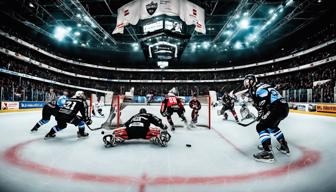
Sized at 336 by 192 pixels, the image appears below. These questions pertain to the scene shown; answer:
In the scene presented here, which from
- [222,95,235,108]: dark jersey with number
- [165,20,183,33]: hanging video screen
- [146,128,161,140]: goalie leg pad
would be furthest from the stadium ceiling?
[146,128,161,140]: goalie leg pad

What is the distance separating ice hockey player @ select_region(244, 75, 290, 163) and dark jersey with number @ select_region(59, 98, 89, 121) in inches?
156

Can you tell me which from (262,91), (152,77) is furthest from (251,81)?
(152,77)

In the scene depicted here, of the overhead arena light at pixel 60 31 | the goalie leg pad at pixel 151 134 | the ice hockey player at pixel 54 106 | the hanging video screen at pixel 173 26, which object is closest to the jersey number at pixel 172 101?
the goalie leg pad at pixel 151 134

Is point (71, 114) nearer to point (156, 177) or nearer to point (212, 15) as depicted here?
point (156, 177)

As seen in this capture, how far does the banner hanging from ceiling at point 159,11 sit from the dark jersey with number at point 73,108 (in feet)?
23.9

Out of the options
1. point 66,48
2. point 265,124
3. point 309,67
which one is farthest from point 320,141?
point 66,48

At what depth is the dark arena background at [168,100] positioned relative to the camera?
7.93 feet

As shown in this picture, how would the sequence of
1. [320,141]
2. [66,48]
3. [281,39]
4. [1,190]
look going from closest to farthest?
[1,190] < [320,141] < [281,39] < [66,48]

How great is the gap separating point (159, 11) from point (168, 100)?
6024 mm

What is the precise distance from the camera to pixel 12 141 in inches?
166

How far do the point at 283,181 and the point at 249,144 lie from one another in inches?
77.1

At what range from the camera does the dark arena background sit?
2.42 m

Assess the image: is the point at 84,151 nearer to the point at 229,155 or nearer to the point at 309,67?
the point at 229,155

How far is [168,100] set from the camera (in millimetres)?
6312
